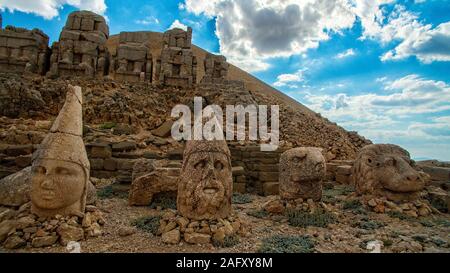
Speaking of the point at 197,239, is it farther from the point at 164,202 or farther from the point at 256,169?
the point at 256,169

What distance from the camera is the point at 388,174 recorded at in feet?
23.4

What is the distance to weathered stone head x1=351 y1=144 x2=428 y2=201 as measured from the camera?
6.98m

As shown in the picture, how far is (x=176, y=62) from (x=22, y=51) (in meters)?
10.1

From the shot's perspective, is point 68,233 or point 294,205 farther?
point 294,205

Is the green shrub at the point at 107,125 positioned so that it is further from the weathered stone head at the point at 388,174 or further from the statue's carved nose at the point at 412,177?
the statue's carved nose at the point at 412,177

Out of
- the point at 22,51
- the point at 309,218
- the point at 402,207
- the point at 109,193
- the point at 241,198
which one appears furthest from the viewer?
the point at 22,51

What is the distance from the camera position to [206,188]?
475cm

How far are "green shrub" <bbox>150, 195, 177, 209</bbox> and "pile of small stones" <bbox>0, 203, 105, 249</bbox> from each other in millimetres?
2192

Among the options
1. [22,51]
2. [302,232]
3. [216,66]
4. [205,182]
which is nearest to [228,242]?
[205,182]

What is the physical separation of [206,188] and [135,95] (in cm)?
1387

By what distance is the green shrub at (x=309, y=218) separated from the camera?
587 cm

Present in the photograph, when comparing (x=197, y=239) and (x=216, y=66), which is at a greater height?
(x=216, y=66)
